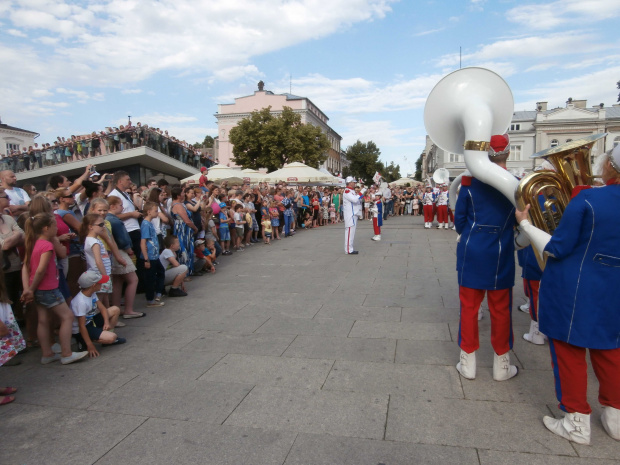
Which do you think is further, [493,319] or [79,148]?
[79,148]

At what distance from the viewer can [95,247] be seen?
185 inches

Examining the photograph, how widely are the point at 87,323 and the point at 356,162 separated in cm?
6904

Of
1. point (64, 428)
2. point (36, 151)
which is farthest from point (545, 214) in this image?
point (36, 151)

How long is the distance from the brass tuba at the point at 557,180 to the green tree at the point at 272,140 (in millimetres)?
37698

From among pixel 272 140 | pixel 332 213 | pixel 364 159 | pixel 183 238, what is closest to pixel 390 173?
pixel 364 159

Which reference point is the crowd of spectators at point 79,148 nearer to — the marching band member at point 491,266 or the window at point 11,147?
the marching band member at point 491,266

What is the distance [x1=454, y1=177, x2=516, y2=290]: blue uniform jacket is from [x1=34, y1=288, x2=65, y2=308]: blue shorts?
3.78 meters

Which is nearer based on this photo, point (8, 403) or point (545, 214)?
point (545, 214)

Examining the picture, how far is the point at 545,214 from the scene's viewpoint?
3.02 meters

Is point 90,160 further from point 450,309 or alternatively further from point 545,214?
point 545,214

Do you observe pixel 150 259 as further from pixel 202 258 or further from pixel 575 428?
pixel 575 428

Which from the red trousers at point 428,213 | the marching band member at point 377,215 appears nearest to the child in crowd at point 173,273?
the marching band member at point 377,215

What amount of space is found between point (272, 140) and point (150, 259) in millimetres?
35021

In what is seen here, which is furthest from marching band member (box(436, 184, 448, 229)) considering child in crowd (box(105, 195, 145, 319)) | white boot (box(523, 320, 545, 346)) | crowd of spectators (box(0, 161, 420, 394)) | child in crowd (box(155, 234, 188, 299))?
child in crowd (box(105, 195, 145, 319))
